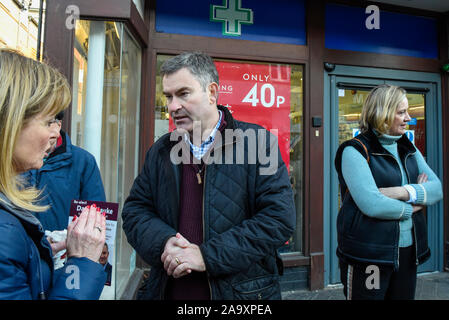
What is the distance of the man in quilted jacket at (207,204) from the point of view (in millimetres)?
1445

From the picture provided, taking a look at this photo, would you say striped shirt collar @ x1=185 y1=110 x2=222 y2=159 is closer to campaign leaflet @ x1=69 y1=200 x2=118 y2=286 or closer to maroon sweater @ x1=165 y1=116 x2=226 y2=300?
maroon sweater @ x1=165 y1=116 x2=226 y2=300

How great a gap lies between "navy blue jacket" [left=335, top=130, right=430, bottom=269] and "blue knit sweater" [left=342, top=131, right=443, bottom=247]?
0.05 meters

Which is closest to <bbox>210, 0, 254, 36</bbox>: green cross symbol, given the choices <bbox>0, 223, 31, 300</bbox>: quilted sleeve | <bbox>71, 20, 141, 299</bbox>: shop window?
<bbox>71, 20, 141, 299</bbox>: shop window

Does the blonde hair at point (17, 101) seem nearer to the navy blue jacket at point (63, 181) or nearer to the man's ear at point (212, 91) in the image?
the man's ear at point (212, 91)

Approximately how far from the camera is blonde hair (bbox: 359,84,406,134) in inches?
87.0

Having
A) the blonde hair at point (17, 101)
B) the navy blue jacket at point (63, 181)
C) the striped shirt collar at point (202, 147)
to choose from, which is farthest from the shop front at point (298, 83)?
the blonde hair at point (17, 101)

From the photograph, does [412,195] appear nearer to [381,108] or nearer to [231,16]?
[381,108]

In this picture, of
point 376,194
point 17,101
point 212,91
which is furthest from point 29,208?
point 376,194

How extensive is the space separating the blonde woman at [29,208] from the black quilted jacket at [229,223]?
0.43 m

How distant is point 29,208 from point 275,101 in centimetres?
358

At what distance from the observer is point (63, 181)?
209cm
